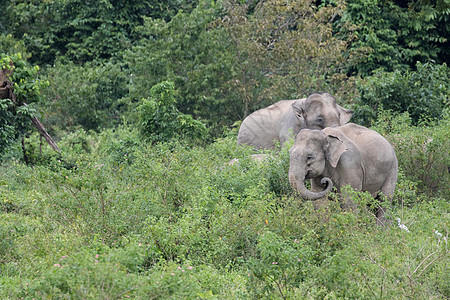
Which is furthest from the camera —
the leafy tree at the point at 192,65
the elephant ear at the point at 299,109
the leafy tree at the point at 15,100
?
the leafy tree at the point at 192,65

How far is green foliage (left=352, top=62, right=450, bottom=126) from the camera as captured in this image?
1473 centimetres

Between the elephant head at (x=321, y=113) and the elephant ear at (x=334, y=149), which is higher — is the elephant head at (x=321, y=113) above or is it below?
below

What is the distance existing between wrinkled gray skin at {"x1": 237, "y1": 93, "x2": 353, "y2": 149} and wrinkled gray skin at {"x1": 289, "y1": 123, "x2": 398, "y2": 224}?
141cm

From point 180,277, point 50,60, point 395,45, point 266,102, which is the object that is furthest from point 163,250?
point 50,60

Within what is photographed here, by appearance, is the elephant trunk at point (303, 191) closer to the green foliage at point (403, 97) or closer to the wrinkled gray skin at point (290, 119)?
the wrinkled gray skin at point (290, 119)

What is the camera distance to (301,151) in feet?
28.4

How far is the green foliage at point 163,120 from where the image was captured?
47.1ft

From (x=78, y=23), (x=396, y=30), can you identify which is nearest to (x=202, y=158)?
(x=396, y=30)

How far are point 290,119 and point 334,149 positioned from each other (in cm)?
334

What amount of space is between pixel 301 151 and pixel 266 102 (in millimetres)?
9232

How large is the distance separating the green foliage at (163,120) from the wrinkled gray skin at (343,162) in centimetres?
560

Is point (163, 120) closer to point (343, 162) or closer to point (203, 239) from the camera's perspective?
point (343, 162)

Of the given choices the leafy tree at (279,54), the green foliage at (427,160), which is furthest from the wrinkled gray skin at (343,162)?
the leafy tree at (279,54)

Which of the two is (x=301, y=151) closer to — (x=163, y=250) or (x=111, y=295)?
(x=163, y=250)
